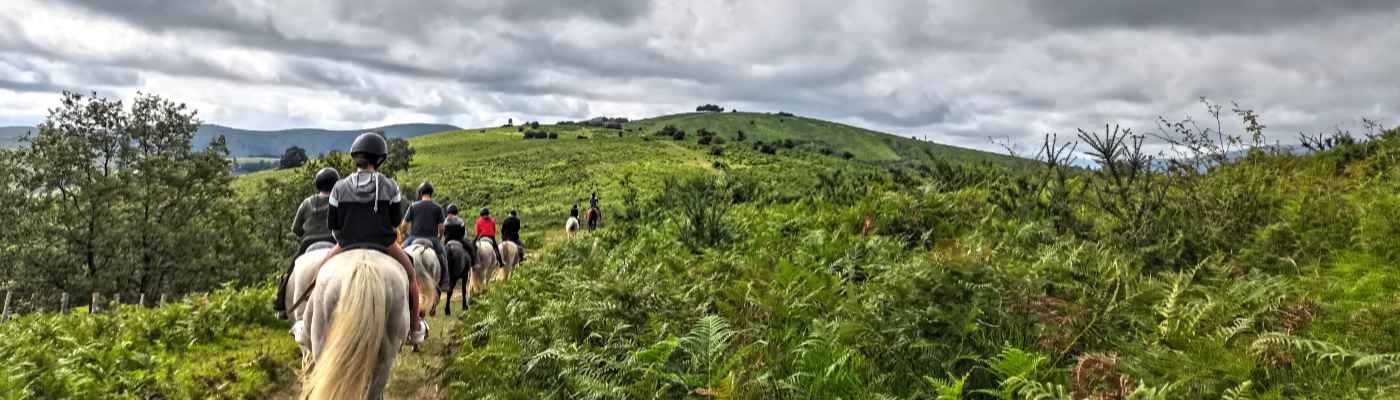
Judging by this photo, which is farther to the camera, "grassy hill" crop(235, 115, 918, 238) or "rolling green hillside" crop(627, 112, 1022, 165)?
"rolling green hillside" crop(627, 112, 1022, 165)

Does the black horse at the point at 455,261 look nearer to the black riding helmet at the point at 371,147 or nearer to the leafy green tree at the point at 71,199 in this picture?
the black riding helmet at the point at 371,147

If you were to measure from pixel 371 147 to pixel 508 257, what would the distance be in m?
12.7

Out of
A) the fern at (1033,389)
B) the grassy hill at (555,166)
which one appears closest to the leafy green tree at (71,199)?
the grassy hill at (555,166)

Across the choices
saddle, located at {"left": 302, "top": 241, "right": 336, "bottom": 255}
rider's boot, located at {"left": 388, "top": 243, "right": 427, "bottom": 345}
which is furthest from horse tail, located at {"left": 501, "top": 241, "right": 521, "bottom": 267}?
rider's boot, located at {"left": 388, "top": 243, "right": 427, "bottom": 345}

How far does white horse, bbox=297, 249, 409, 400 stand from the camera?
18.3ft

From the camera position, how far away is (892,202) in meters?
12.6

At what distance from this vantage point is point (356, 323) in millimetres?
5695

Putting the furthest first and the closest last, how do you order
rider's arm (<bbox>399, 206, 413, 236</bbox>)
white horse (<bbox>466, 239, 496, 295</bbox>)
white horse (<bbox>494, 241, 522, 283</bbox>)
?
white horse (<bbox>494, 241, 522, 283</bbox>) < white horse (<bbox>466, 239, 496, 295</bbox>) < rider's arm (<bbox>399, 206, 413, 236</bbox>)

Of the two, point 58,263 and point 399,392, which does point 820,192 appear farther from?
point 58,263

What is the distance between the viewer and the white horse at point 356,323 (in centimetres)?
557

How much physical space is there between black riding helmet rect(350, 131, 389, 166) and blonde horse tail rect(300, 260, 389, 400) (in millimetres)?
1515

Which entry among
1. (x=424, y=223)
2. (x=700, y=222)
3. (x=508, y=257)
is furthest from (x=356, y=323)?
(x=508, y=257)

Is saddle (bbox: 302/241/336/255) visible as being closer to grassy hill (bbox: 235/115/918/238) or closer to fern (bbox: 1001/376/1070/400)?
fern (bbox: 1001/376/1070/400)

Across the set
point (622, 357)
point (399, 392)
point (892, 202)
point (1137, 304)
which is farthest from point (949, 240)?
point (399, 392)
